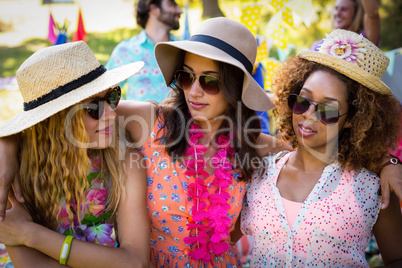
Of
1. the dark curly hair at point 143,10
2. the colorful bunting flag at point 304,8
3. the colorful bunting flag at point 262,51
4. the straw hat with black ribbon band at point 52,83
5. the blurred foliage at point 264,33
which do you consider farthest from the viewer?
the blurred foliage at point 264,33

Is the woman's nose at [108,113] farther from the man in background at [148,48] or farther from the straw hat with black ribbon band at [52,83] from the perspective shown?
the man in background at [148,48]

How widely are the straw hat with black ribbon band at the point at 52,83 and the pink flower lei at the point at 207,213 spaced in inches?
28.5

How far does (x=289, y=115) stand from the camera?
2400 millimetres

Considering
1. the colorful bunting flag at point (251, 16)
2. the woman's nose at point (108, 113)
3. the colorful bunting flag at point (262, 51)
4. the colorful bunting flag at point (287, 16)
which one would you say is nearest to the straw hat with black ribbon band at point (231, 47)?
the woman's nose at point (108, 113)

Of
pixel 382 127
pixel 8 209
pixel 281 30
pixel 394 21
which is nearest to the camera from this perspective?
pixel 8 209

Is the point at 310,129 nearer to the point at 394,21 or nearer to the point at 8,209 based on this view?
the point at 8,209

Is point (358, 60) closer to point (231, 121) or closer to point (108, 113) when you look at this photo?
point (231, 121)

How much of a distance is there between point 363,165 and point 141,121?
1.30 m

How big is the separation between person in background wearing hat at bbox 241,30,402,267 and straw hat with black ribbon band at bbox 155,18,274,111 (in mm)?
235

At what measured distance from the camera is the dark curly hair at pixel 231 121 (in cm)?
223

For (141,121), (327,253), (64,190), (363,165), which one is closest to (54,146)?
(64,190)

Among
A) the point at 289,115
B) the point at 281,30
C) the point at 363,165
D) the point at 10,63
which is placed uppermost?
the point at 281,30

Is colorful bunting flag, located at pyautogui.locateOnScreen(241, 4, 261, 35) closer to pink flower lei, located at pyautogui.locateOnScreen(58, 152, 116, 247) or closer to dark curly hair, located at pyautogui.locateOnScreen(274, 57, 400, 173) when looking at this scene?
dark curly hair, located at pyautogui.locateOnScreen(274, 57, 400, 173)

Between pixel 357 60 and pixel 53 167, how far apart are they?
5.48 ft
